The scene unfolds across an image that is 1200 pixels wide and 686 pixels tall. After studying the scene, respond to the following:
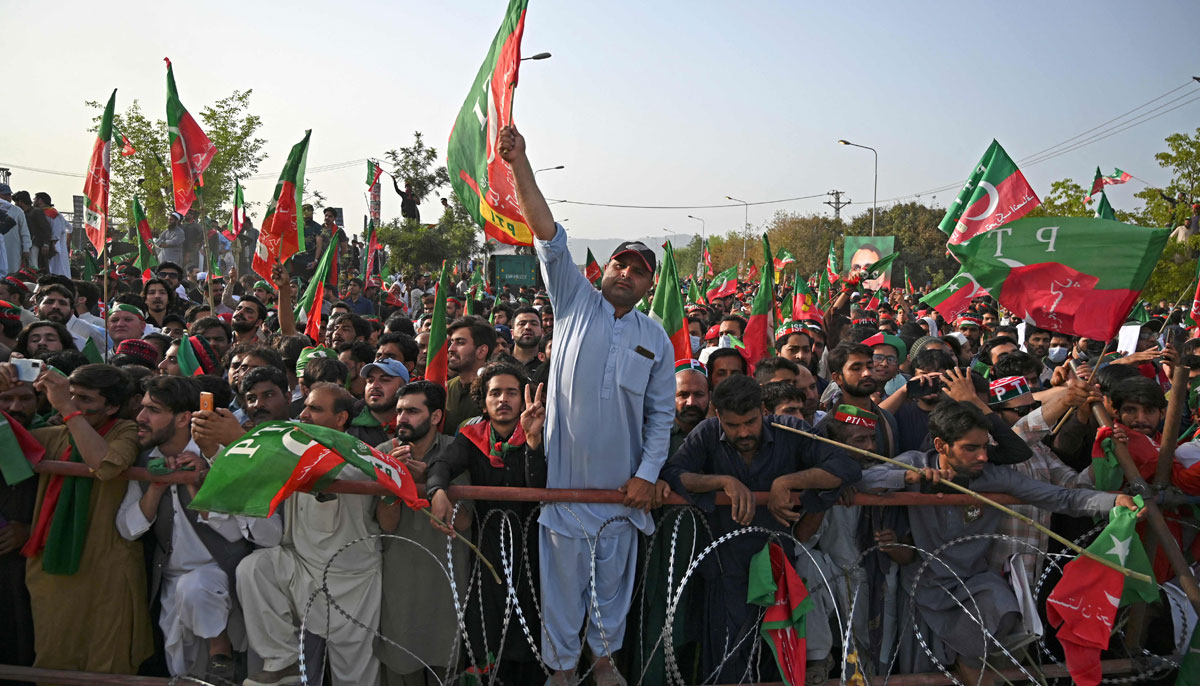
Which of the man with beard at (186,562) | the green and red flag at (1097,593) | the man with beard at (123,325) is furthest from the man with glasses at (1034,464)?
the man with beard at (123,325)

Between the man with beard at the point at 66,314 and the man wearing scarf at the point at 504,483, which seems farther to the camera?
the man with beard at the point at 66,314

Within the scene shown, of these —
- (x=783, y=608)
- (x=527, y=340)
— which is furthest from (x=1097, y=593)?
(x=527, y=340)

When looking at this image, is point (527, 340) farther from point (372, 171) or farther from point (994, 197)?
point (372, 171)

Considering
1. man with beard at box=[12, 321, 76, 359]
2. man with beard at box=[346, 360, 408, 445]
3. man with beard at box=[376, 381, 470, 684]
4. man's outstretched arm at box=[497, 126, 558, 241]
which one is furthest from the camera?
man with beard at box=[12, 321, 76, 359]

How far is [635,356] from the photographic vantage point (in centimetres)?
376

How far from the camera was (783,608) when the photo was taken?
12.2 feet

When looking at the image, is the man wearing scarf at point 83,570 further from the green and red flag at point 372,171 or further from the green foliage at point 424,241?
the green foliage at point 424,241

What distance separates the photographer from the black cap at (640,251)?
12.6 ft

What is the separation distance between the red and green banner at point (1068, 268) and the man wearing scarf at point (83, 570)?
4652 mm

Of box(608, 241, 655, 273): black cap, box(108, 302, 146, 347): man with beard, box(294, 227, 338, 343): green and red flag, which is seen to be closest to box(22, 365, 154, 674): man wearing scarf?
box(608, 241, 655, 273): black cap

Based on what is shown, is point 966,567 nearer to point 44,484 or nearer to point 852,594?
point 852,594

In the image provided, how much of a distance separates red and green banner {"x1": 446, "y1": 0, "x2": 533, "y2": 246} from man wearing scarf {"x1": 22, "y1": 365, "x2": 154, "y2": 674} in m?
2.11

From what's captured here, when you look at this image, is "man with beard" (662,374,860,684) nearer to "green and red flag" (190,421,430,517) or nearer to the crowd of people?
the crowd of people

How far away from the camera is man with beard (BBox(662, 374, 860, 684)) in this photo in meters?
3.70
